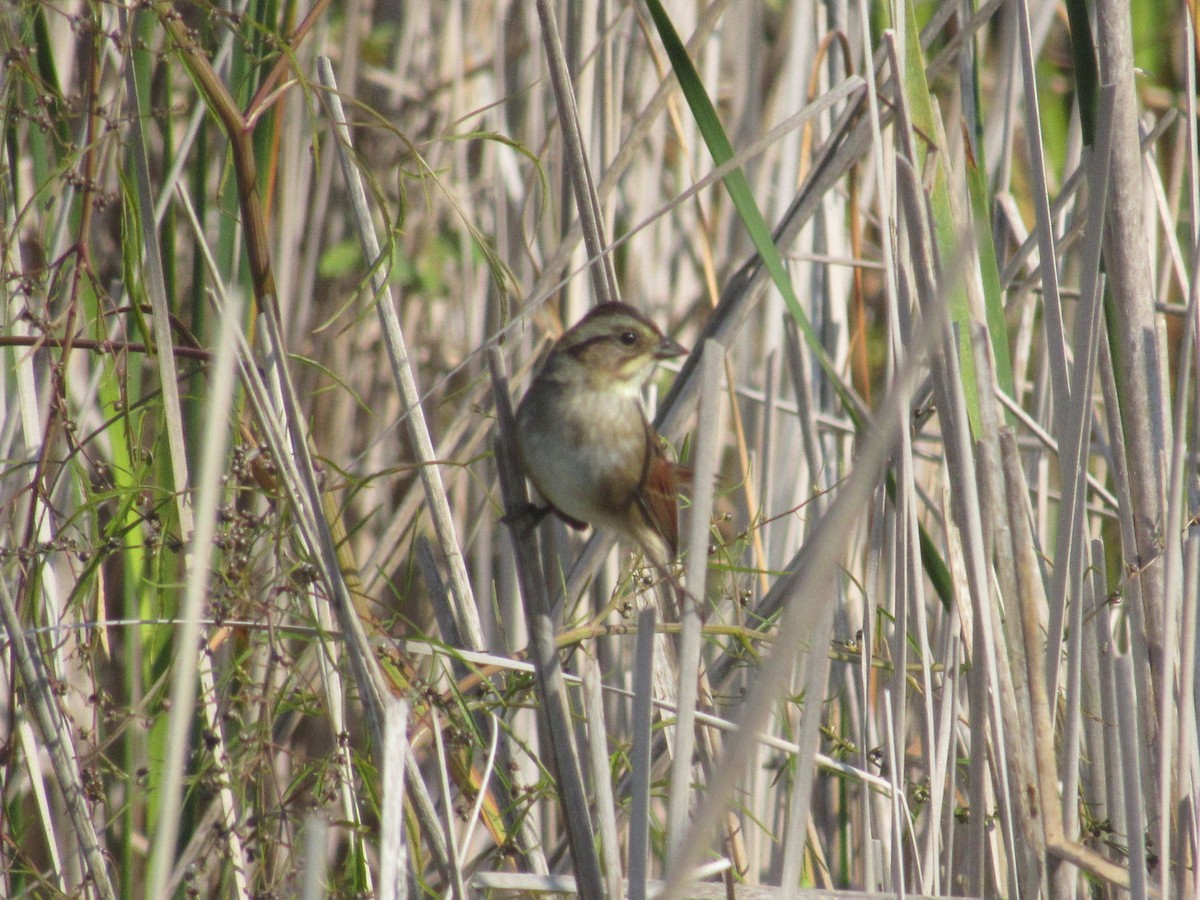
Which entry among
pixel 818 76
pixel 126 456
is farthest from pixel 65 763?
pixel 818 76

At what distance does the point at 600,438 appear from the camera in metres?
2.34

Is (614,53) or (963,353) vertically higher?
(614,53)

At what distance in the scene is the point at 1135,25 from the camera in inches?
184

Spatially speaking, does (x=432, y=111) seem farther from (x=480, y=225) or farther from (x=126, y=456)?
A: (x=126, y=456)

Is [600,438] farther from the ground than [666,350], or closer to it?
closer to it

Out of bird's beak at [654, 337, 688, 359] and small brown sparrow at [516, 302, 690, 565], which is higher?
bird's beak at [654, 337, 688, 359]

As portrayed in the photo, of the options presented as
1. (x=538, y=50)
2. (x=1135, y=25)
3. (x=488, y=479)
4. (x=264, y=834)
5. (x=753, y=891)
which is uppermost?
(x=1135, y=25)

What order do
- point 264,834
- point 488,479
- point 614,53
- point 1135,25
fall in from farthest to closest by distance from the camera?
point 1135,25, point 488,479, point 614,53, point 264,834

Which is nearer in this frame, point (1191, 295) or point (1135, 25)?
point (1191, 295)

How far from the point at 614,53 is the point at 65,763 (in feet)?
6.25

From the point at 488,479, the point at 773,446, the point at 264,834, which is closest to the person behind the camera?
the point at 264,834

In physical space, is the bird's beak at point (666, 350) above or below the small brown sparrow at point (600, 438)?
above

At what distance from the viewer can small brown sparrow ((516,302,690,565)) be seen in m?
2.30

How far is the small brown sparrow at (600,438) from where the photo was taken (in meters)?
2.30
